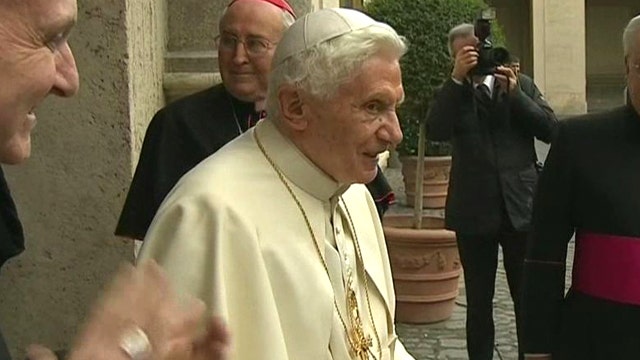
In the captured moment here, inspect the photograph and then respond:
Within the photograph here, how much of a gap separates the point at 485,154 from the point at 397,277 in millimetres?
2208

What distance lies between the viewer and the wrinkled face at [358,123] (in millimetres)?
2648

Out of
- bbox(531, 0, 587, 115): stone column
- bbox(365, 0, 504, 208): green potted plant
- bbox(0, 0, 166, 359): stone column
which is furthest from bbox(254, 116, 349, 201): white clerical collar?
bbox(531, 0, 587, 115): stone column

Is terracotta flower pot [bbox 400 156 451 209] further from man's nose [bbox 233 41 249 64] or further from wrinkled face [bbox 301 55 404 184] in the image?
wrinkled face [bbox 301 55 404 184]

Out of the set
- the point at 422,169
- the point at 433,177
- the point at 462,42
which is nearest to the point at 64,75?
the point at 462,42

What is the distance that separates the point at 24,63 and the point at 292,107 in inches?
51.5

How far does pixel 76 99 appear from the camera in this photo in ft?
13.1

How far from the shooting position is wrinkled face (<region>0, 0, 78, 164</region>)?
1.42 metres

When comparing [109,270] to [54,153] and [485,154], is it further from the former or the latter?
[485,154]

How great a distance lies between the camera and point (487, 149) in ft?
18.6

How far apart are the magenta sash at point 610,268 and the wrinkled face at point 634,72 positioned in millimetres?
406

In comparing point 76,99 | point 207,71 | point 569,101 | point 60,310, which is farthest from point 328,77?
point 569,101

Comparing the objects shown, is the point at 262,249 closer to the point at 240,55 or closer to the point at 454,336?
the point at 240,55

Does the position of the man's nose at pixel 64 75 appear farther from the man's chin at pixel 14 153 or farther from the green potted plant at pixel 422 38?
the green potted plant at pixel 422 38

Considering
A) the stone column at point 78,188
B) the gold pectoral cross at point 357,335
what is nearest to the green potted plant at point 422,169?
the stone column at point 78,188
